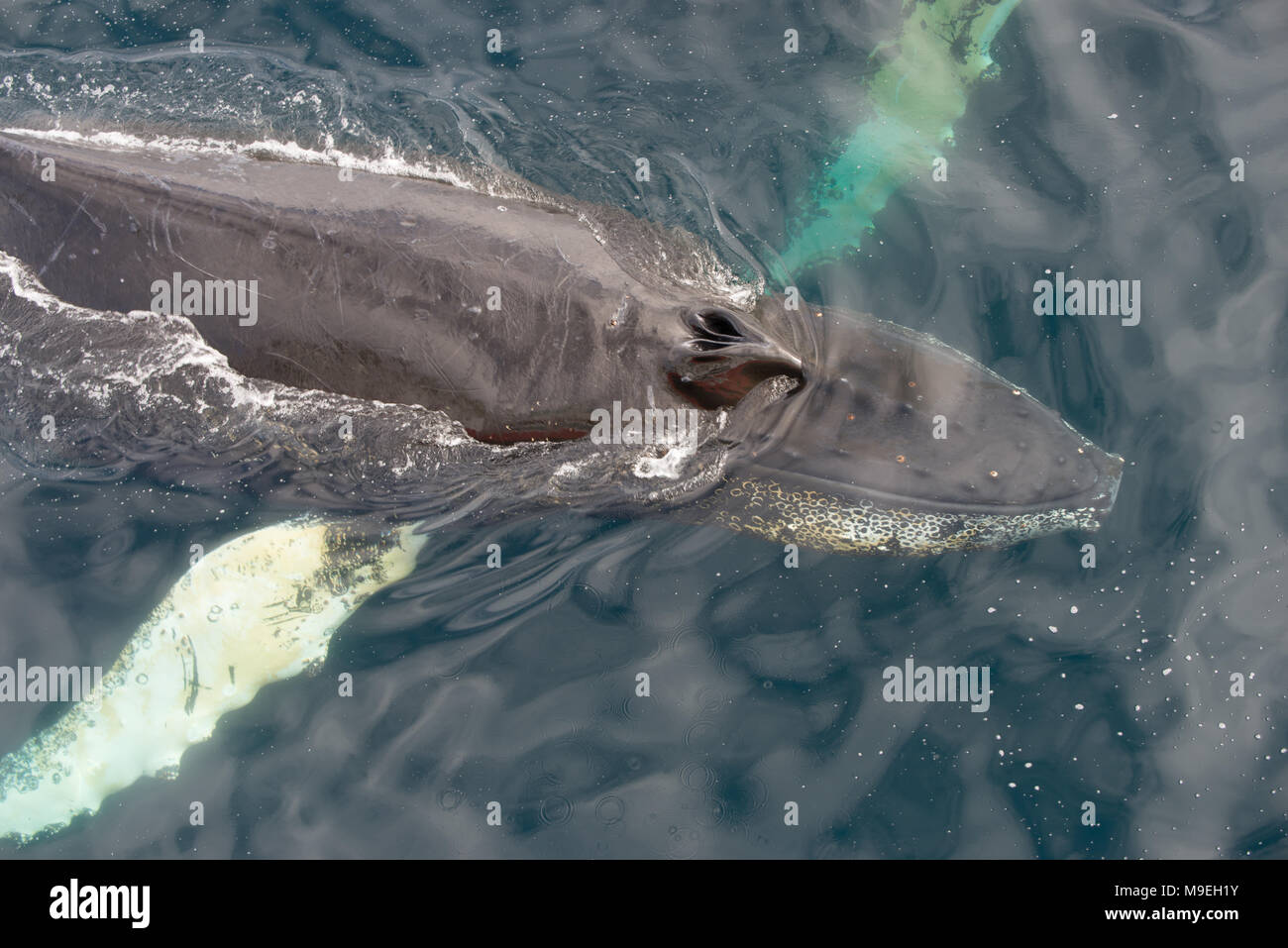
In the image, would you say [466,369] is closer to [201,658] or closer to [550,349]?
[550,349]

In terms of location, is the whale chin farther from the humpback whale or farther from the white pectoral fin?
the white pectoral fin

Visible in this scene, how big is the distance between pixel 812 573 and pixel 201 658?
7.22 m

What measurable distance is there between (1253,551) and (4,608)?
593 inches

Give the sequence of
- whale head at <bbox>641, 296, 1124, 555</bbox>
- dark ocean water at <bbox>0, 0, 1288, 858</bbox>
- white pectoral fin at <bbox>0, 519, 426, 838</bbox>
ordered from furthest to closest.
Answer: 1. white pectoral fin at <bbox>0, 519, 426, 838</bbox>
2. dark ocean water at <bbox>0, 0, 1288, 858</bbox>
3. whale head at <bbox>641, 296, 1124, 555</bbox>

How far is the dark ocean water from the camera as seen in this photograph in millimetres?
10344

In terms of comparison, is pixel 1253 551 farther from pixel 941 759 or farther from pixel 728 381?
pixel 728 381

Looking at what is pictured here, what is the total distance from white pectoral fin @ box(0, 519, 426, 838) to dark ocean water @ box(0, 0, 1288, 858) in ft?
0.92

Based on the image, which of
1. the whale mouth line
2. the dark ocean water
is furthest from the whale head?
the dark ocean water

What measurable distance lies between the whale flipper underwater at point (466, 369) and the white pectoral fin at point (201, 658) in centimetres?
5

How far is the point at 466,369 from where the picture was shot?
971 centimetres

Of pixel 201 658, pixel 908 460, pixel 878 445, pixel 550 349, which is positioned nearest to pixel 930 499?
pixel 908 460

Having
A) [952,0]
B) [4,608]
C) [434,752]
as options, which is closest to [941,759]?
[434,752]

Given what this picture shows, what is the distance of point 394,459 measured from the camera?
34.2 ft

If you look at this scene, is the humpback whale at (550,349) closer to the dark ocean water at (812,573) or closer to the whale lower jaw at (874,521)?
the whale lower jaw at (874,521)
